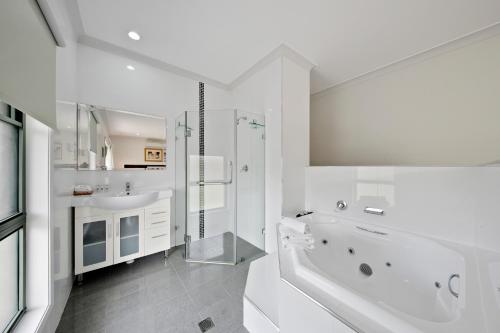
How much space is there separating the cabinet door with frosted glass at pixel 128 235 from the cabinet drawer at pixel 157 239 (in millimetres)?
57

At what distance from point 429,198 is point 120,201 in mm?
2707

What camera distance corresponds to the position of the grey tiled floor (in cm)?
120

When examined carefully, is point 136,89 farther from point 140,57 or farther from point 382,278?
point 382,278

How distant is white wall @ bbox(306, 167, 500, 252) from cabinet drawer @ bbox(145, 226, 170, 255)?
1.97 metres

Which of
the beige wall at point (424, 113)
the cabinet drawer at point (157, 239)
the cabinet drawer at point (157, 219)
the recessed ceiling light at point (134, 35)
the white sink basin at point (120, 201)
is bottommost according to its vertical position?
the cabinet drawer at point (157, 239)

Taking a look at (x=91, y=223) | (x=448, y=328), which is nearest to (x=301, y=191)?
(x=448, y=328)

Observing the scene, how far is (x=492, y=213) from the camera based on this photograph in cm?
106

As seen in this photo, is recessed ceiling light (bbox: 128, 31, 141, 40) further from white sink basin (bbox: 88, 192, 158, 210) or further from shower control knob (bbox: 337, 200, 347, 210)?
shower control knob (bbox: 337, 200, 347, 210)

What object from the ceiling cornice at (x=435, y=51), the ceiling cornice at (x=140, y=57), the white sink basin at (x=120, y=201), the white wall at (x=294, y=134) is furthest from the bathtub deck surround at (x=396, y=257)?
the ceiling cornice at (x=140, y=57)

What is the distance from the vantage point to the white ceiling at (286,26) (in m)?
1.36

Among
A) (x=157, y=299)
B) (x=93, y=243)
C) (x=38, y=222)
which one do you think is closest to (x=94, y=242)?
(x=93, y=243)

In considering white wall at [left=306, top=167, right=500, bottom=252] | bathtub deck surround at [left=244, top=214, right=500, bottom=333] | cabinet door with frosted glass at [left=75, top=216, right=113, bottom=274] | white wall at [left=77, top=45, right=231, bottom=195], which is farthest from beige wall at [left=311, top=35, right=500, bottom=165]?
cabinet door with frosted glass at [left=75, top=216, right=113, bottom=274]

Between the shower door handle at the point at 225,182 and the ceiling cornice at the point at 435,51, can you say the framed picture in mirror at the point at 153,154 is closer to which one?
the shower door handle at the point at 225,182

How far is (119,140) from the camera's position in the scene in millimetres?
1972
